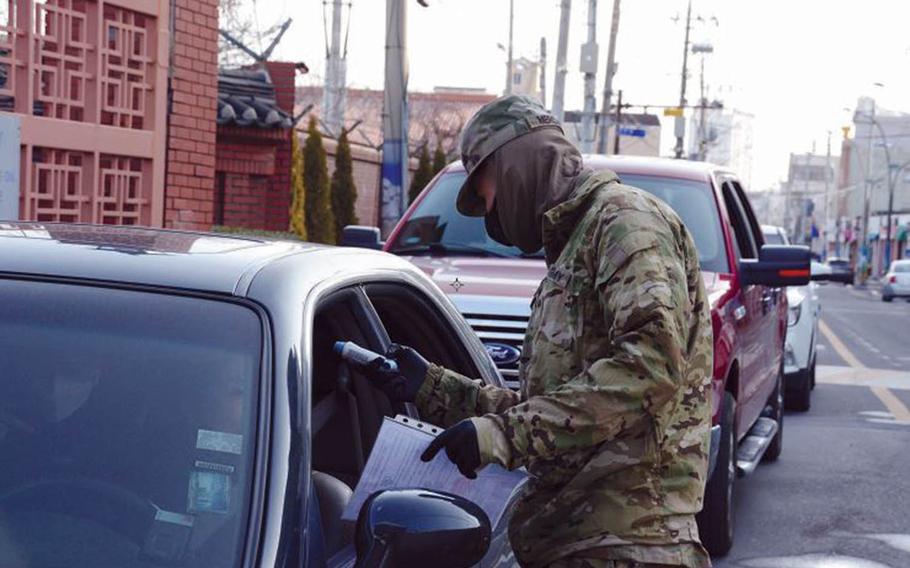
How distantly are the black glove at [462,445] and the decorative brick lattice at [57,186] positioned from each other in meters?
7.22

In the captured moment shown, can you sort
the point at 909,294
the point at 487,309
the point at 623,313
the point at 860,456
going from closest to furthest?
the point at 623,313 < the point at 487,309 < the point at 860,456 < the point at 909,294

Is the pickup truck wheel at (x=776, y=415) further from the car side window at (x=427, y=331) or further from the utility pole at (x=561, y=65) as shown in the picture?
the utility pole at (x=561, y=65)

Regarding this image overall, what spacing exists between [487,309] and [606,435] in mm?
4409

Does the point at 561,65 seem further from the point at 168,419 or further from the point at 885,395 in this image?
the point at 168,419

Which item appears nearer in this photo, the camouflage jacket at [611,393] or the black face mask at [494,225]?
the camouflage jacket at [611,393]

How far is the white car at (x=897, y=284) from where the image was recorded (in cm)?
5506

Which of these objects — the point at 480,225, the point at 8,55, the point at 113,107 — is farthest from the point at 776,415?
the point at 8,55

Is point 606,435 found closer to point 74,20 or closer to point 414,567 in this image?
point 414,567

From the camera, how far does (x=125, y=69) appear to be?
35.6ft

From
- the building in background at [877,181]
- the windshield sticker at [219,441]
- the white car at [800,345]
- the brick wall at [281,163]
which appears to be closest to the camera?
the windshield sticker at [219,441]

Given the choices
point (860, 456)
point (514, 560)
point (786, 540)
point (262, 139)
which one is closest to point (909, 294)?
point (262, 139)

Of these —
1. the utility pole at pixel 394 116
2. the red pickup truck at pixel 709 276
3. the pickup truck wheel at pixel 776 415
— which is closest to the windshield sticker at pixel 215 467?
the red pickup truck at pixel 709 276

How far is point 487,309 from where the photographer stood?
24.6ft

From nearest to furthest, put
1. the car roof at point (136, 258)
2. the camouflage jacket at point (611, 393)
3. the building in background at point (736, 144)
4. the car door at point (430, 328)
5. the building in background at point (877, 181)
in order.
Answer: the car roof at point (136, 258)
the camouflage jacket at point (611, 393)
the car door at point (430, 328)
the building in background at point (877, 181)
the building in background at point (736, 144)
